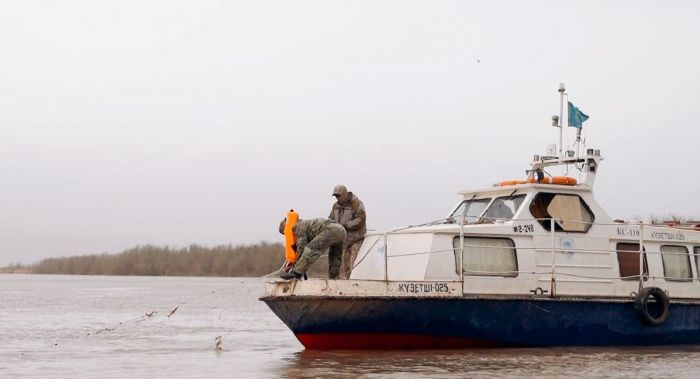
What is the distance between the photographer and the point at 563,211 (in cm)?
1630

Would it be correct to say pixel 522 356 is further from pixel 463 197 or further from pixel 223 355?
pixel 223 355

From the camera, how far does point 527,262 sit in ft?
51.4

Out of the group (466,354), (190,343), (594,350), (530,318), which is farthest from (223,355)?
(594,350)

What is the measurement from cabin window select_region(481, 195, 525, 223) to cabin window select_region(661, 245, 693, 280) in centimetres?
264

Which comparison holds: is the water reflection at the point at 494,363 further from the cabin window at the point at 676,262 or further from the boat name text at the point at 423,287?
the cabin window at the point at 676,262

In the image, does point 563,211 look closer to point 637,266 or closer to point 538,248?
point 538,248

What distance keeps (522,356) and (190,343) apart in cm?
614

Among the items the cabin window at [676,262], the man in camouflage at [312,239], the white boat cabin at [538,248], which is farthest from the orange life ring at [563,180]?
the man in camouflage at [312,239]

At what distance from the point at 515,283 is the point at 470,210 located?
5.44 feet

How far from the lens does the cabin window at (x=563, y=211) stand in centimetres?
1611

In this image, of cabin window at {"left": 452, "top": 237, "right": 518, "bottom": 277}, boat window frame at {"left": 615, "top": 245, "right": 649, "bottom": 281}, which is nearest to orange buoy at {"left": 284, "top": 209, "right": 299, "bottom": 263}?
cabin window at {"left": 452, "top": 237, "right": 518, "bottom": 277}

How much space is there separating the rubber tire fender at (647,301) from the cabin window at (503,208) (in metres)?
2.31

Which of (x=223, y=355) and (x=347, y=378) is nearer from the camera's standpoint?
(x=347, y=378)

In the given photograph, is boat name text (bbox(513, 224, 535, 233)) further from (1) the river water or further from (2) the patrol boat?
(1) the river water
